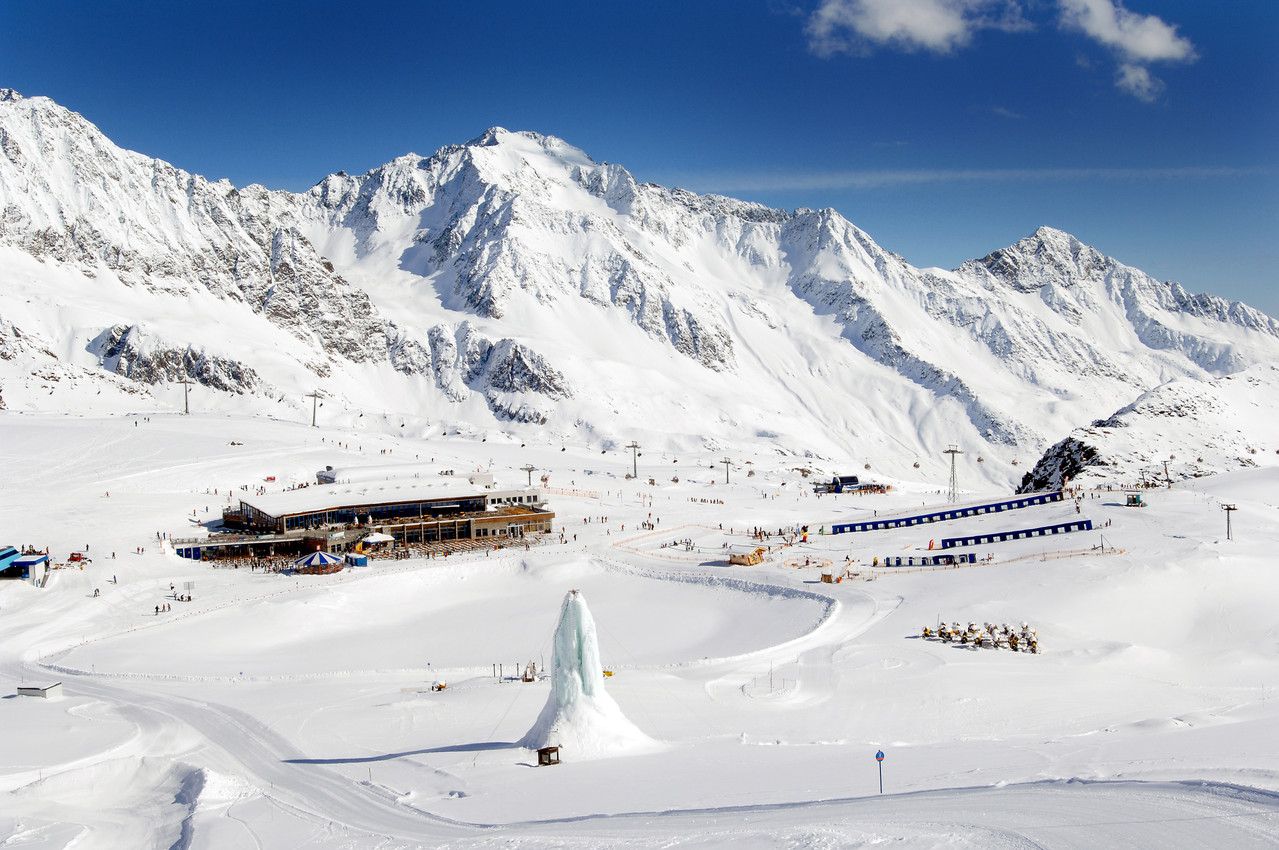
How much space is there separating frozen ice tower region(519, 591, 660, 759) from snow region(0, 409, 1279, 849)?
5.9 inches

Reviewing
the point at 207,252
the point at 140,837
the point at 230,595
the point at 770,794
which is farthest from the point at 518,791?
the point at 207,252

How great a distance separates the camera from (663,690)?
31438mm

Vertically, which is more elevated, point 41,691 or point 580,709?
point 580,709

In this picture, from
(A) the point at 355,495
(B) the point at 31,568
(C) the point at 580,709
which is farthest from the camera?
(A) the point at 355,495

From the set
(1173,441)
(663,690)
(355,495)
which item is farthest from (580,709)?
(1173,441)

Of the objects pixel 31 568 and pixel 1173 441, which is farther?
pixel 1173 441

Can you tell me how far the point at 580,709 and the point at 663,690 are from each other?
24.2 feet

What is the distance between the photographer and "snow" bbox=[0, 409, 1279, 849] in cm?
1739

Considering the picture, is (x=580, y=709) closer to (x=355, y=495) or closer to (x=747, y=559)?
(x=747, y=559)

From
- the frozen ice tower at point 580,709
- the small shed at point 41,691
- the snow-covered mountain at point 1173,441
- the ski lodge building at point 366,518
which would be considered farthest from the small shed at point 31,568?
the snow-covered mountain at point 1173,441

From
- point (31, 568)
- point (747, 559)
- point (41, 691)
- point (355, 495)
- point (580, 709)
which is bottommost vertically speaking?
point (41, 691)

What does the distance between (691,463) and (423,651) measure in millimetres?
77323

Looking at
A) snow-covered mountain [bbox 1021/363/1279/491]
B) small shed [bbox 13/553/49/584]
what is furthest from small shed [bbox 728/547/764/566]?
snow-covered mountain [bbox 1021/363/1279/491]

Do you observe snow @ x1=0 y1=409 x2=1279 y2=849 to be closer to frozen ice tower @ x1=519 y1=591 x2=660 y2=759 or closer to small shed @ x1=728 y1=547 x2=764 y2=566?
frozen ice tower @ x1=519 y1=591 x2=660 y2=759
